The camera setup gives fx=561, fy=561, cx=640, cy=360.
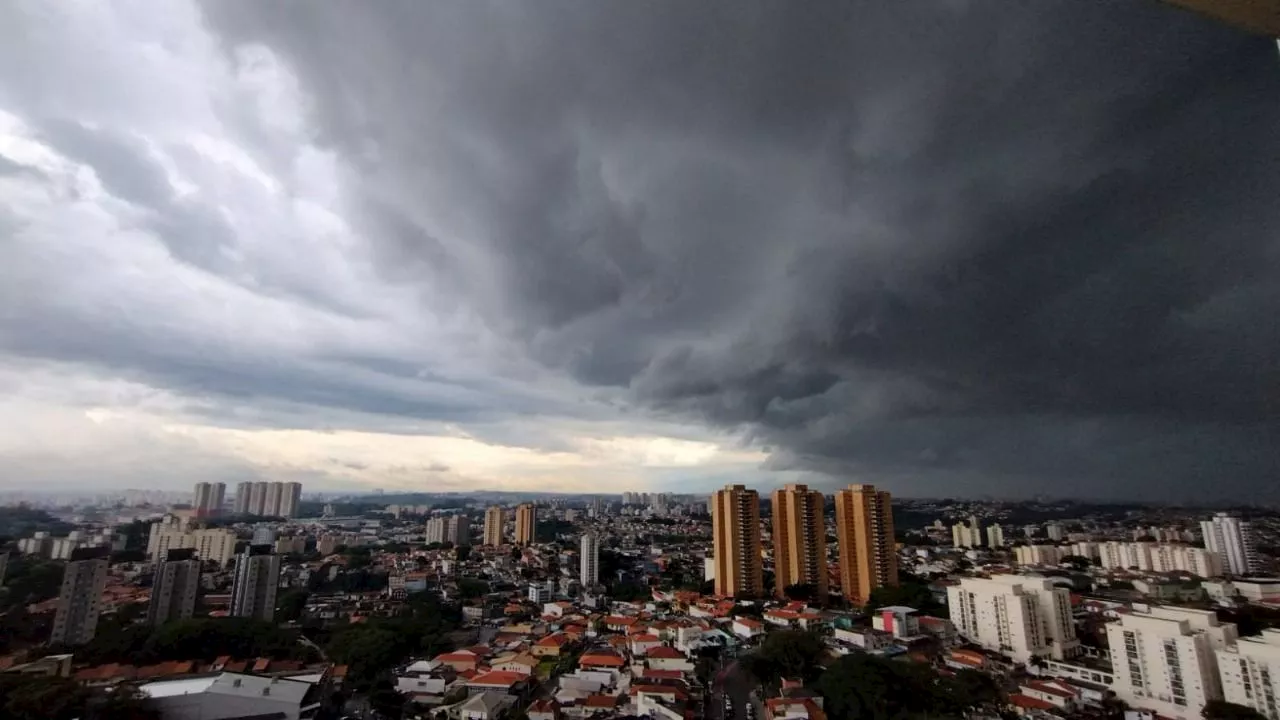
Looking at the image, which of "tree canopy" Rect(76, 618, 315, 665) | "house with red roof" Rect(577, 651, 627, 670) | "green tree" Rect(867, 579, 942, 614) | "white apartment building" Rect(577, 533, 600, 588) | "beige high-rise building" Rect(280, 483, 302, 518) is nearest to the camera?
"tree canopy" Rect(76, 618, 315, 665)

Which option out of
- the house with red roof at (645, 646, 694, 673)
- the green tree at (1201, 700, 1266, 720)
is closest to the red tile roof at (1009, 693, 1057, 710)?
the green tree at (1201, 700, 1266, 720)

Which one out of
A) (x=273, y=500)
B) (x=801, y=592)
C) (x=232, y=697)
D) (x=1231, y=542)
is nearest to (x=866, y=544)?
(x=801, y=592)

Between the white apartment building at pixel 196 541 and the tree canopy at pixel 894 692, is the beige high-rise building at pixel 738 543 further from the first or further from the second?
the white apartment building at pixel 196 541

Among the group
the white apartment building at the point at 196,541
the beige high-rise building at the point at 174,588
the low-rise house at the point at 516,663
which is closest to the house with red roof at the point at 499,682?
the low-rise house at the point at 516,663

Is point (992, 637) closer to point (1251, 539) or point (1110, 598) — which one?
point (1110, 598)

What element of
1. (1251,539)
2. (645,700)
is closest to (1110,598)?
(1251,539)

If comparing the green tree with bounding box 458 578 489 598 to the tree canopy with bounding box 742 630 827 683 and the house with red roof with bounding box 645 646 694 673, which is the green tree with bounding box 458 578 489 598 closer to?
the house with red roof with bounding box 645 646 694 673

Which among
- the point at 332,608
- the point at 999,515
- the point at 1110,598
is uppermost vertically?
the point at 999,515
